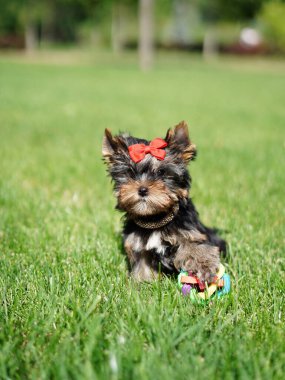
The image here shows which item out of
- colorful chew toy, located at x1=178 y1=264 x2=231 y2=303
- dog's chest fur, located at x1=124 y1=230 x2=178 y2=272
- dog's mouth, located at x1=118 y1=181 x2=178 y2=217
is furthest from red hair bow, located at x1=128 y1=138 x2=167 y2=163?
colorful chew toy, located at x1=178 y1=264 x2=231 y2=303

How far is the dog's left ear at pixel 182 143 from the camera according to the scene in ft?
13.4

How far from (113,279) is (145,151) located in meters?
1.21

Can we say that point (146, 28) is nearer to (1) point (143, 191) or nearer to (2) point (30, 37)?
(2) point (30, 37)

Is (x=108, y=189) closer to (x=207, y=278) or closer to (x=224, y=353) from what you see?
(x=207, y=278)

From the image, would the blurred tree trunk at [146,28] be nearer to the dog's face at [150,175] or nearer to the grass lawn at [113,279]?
the grass lawn at [113,279]

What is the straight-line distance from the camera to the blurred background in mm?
56062

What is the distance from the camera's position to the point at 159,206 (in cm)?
385

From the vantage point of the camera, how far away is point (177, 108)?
58.2 feet

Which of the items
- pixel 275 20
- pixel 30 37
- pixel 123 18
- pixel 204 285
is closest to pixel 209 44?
pixel 275 20

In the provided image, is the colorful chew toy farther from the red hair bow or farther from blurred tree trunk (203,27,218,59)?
blurred tree trunk (203,27,218,59)

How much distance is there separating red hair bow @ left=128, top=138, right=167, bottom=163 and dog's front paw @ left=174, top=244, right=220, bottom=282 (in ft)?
2.90

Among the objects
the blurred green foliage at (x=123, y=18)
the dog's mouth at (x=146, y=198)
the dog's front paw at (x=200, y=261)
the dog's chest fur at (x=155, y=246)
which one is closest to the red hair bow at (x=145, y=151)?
the dog's mouth at (x=146, y=198)

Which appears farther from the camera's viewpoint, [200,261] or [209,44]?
[209,44]

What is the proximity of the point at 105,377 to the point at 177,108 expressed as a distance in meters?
15.8
